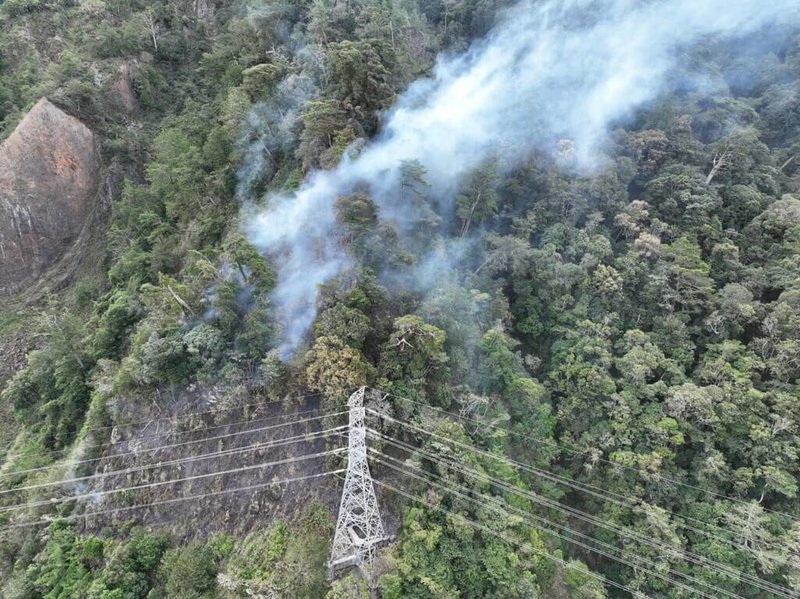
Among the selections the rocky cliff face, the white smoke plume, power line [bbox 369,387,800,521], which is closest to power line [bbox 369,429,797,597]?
power line [bbox 369,387,800,521]

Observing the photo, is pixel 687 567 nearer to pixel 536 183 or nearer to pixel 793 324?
pixel 793 324

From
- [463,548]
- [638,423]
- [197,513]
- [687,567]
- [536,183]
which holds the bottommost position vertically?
[687,567]

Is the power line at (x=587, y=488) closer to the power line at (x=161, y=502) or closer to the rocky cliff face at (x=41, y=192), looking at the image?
the power line at (x=161, y=502)

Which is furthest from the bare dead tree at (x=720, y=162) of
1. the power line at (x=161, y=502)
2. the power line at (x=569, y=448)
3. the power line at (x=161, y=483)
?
the power line at (x=161, y=502)

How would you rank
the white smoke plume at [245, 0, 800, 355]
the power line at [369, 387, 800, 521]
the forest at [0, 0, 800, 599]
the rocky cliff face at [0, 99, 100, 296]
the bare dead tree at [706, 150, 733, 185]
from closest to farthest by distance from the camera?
the forest at [0, 0, 800, 599] < the power line at [369, 387, 800, 521] < the white smoke plume at [245, 0, 800, 355] < the bare dead tree at [706, 150, 733, 185] < the rocky cliff face at [0, 99, 100, 296]

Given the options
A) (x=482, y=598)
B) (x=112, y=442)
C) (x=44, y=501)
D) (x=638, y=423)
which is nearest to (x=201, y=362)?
(x=112, y=442)

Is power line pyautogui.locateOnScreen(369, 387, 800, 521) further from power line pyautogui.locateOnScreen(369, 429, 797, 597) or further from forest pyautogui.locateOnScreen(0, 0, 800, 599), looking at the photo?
power line pyautogui.locateOnScreen(369, 429, 797, 597)
